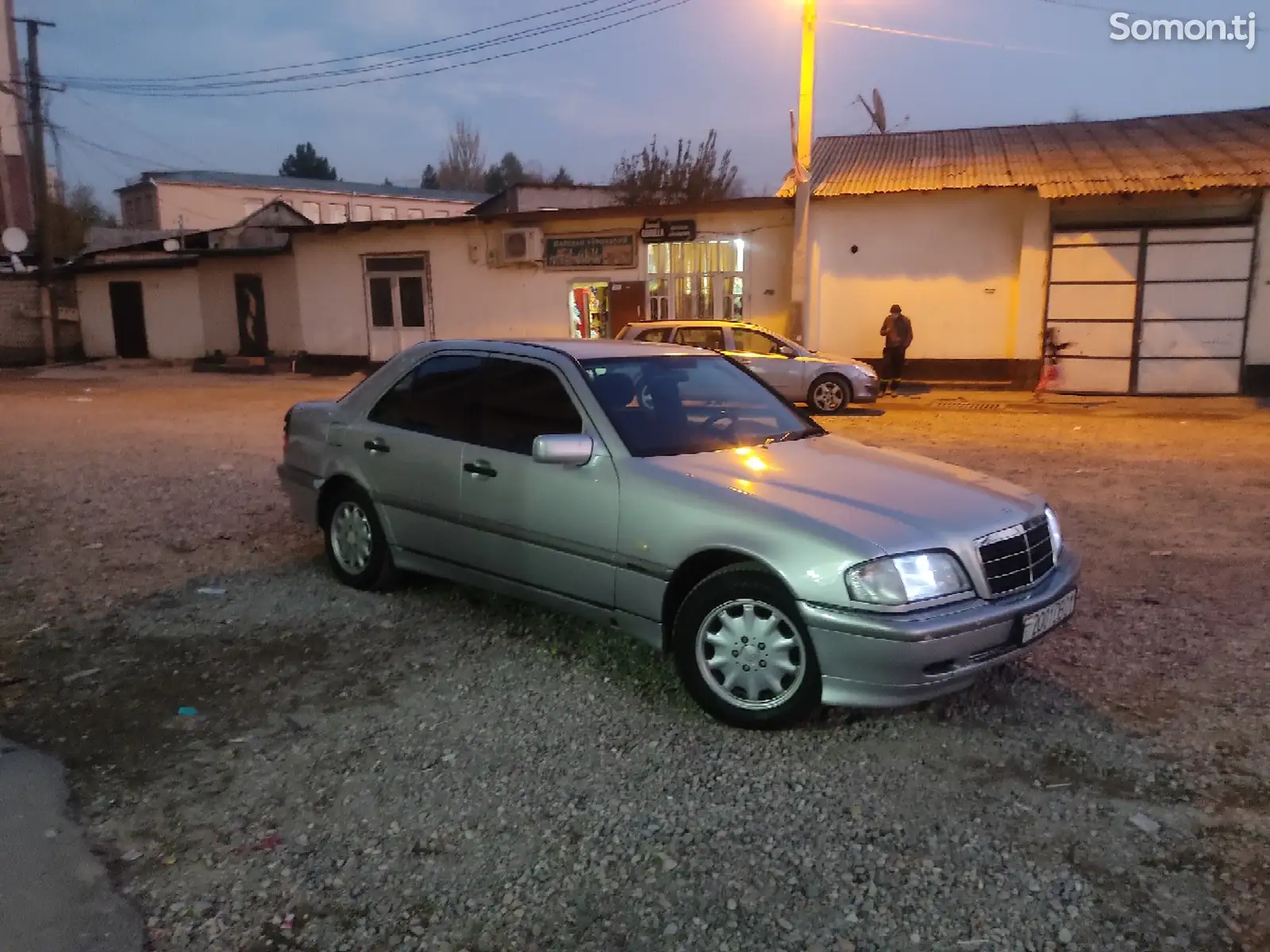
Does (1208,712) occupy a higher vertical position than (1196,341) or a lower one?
lower

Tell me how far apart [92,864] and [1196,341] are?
56.4 ft

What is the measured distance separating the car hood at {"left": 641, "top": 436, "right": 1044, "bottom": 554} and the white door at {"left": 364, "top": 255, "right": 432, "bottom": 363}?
18.4 metres

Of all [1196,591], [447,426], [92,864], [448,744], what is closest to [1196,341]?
[1196,591]

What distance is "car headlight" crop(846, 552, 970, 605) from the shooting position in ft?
11.1

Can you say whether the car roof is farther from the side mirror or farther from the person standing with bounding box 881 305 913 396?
the person standing with bounding box 881 305 913 396

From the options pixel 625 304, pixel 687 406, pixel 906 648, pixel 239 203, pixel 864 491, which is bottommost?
pixel 906 648

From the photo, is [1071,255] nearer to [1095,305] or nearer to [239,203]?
[1095,305]

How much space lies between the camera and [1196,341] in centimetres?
1563

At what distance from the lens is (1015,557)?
3.70 meters

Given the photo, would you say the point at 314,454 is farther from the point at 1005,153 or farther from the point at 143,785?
the point at 1005,153

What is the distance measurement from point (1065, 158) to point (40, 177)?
2462 cm

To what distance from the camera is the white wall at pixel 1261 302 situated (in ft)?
A: 49.3

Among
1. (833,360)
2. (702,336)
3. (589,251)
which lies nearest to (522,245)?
(589,251)

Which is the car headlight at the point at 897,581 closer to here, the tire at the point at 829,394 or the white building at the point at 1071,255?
the tire at the point at 829,394
